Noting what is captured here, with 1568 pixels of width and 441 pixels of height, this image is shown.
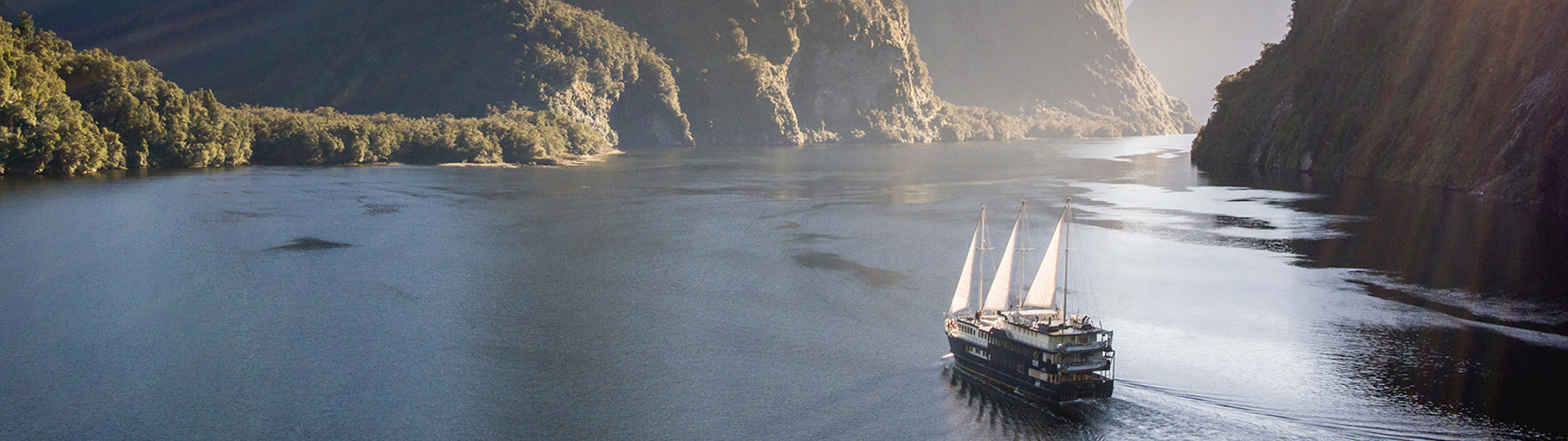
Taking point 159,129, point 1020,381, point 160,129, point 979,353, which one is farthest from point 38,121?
point 1020,381

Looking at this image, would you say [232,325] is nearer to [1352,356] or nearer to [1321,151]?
[1352,356]

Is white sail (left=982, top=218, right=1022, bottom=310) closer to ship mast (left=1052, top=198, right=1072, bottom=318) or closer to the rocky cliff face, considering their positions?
ship mast (left=1052, top=198, right=1072, bottom=318)

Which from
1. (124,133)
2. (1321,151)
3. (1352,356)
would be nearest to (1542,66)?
(1321,151)

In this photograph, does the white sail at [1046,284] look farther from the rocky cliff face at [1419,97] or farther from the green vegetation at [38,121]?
the green vegetation at [38,121]

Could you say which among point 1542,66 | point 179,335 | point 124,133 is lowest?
point 179,335

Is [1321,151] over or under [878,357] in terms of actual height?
over
